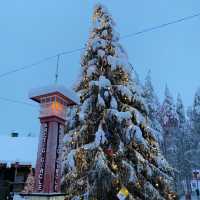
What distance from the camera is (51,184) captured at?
31.6 ft

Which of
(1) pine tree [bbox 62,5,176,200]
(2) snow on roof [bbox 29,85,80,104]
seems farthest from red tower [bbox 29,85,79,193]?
(1) pine tree [bbox 62,5,176,200]

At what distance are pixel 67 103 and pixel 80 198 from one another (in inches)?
151

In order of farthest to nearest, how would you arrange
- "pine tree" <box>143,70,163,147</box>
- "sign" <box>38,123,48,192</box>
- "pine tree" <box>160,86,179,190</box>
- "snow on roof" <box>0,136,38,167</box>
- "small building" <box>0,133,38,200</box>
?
"pine tree" <box>160,86,179,190</box>, "snow on roof" <box>0,136,38,167</box>, "small building" <box>0,133,38,200</box>, "pine tree" <box>143,70,163,147</box>, "sign" <box>38,123,48,192</box>

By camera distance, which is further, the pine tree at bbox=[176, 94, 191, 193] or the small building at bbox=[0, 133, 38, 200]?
the pine tree at bbox=[176, 94, 191, 193]

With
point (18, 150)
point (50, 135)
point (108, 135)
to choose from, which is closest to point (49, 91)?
point (50, 135)

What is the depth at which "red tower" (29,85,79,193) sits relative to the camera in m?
9.72

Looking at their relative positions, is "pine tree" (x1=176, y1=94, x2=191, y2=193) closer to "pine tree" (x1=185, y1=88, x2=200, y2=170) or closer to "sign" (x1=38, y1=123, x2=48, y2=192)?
"pine tree" (x1=185, y1=88, x2=200, y2=170)

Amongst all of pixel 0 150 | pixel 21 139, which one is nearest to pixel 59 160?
pixel 0 150

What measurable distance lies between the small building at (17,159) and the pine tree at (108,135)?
629 centimetres

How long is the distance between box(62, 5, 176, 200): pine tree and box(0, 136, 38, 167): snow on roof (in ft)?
20.8

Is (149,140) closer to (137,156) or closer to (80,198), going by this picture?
(137,156)

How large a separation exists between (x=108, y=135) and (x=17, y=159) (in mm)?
8493

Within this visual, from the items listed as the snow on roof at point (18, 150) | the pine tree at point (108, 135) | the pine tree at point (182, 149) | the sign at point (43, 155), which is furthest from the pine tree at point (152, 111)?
the pine tree at point (182, 149)

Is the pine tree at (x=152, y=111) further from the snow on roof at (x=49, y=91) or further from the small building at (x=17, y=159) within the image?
the small building at (x=17, y=159)
